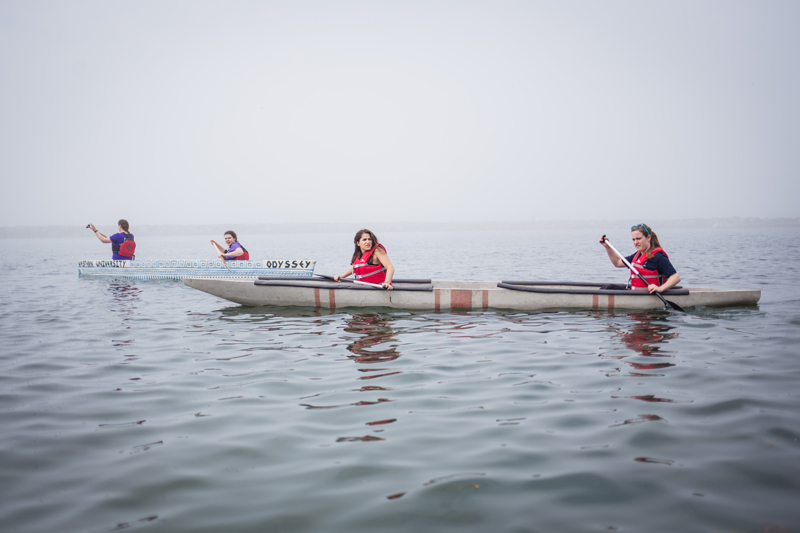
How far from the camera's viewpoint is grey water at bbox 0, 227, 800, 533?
10.9 ft

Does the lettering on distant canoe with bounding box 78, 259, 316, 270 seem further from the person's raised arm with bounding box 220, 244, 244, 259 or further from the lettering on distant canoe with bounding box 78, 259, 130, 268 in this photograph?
the person's raised arm with bounding box 220, 244, 244, 259

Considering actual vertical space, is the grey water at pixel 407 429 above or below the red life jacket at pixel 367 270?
below

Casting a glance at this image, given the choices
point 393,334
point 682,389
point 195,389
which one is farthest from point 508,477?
point 393,334

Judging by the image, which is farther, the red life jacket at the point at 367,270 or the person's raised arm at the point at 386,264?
the red life jacket at the point at 367,270

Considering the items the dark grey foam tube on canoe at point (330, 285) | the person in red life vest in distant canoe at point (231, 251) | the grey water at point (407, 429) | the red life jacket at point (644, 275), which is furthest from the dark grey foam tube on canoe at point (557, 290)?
the person in red life vest in distant canoe at point (231, 251)

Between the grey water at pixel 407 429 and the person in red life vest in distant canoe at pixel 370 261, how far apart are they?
2.12m

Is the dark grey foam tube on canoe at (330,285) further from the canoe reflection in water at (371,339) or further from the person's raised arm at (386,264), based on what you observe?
the canoe reflection in water at (371,339)

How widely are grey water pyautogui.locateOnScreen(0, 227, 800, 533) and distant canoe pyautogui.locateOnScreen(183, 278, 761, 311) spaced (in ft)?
3.52

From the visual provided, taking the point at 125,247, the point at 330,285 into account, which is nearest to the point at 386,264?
the point at 330,285

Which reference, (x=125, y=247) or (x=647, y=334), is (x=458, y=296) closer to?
(x=647, y=334)

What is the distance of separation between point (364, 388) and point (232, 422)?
1.51m

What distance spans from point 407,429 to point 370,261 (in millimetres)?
6758

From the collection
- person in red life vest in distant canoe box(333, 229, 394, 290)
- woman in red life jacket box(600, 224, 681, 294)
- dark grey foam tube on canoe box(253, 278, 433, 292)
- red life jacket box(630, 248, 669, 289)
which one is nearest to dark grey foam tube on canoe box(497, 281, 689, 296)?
woman in red life jacket box(600, 224, 681, 294)

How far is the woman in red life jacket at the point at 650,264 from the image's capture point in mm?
9844
